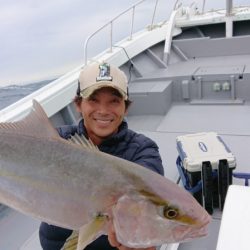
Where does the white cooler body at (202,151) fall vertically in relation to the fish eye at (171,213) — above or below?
below

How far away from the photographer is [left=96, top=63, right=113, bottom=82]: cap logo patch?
1.72 meters

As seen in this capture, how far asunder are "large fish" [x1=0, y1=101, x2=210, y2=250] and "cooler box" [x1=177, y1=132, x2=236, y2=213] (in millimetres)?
1457

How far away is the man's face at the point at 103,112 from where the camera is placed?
171cm

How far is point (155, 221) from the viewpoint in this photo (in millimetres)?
1181

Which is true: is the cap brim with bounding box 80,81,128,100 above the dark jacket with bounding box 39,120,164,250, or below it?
above

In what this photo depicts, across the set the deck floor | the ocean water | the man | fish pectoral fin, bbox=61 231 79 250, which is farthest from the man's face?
the ocean water

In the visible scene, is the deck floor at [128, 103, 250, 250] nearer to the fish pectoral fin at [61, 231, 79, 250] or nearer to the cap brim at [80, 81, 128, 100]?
the cap brim at [80, 81, 128, 100]

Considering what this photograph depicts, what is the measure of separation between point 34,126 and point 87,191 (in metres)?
0.29

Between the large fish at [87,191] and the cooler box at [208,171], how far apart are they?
146 centimetres

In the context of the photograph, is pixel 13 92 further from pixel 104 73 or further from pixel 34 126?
pixel 34 126

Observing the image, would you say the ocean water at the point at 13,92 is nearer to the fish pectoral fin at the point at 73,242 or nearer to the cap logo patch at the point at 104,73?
the cap logo patch at the point at 104,73

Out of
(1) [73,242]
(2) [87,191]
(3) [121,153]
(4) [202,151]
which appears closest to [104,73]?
(3) [121,153]

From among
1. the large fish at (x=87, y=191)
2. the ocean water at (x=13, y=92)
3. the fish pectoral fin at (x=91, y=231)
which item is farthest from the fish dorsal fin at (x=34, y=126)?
the ocean water at (x=13, y=92)

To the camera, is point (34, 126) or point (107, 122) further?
point (107, 122)
